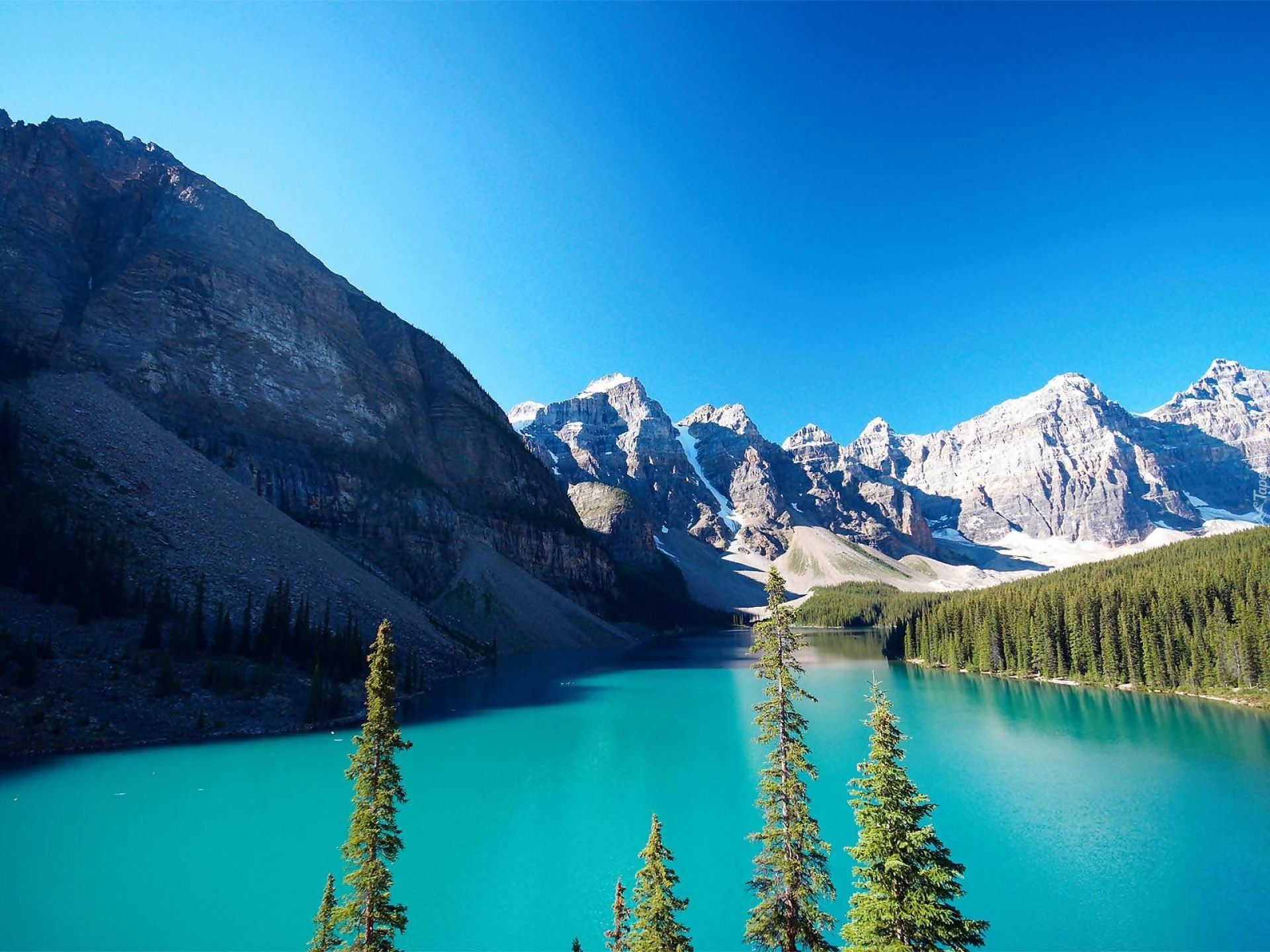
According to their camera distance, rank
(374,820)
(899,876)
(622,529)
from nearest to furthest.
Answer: (899,876), (374,820), (622,529)

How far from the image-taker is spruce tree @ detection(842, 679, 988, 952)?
888 cm

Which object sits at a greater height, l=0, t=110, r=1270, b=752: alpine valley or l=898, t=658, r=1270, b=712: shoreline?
l=0, t=110, r=1270, b=752: alpine valley

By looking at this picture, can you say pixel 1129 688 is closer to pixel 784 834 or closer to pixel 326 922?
pixel 784 834

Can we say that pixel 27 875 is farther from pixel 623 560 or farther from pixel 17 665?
pixel 623 560

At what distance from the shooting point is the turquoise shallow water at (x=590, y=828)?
16.7 metres

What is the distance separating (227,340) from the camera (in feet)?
269

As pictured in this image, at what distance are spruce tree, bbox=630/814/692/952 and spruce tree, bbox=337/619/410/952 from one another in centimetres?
373

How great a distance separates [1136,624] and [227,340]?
4280 inches

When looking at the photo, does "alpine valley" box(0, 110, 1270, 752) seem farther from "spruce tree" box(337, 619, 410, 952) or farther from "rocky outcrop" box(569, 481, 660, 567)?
"rocky outcrop" box(569, 481, 660, 567)

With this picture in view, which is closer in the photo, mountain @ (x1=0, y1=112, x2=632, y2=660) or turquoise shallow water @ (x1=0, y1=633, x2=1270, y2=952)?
turquoise shallow water @ (x1=0, y1=633, x2=1270, y2=952)

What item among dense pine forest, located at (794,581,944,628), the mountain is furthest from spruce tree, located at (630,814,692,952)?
dense pine forest, located at (794,581,944,628)

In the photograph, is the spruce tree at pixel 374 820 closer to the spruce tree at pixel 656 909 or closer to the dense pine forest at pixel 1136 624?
the spruce tree at pixel 656 909

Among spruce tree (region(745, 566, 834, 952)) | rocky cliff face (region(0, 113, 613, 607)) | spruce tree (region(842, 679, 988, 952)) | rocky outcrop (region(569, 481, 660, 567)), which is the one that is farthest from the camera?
rocky outcrop (region(569, 481, 660, 567))

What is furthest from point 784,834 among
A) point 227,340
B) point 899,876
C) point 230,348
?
point 227,340
